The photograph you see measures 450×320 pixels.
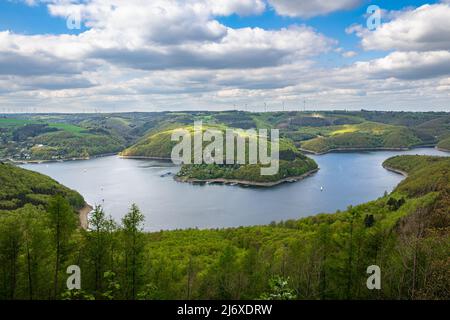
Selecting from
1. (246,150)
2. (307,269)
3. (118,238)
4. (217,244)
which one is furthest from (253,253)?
(246,150)

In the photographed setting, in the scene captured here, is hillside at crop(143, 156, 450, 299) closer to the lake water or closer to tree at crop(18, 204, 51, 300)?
tree at crop(18, 204, 51, 300)

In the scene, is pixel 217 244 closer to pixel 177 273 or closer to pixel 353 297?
pixel 177 273

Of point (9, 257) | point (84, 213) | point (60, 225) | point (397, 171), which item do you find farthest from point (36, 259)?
point (397, 171)

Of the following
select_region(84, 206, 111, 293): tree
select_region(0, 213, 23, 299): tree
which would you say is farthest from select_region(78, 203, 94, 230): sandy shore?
select_region(84, 206, 111, 293): tree

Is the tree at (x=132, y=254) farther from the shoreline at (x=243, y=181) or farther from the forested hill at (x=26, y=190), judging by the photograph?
the shoreline at (x=243, y=181)

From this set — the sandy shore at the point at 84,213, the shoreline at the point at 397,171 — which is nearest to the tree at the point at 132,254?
the sandy shore at the point at 84,213

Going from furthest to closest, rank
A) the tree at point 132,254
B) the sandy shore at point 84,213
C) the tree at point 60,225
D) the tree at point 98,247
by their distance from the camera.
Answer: the sandy shore at point 84,213 → the tree at point 98,247 → the tree at point 60,225 → the tree at point 132,254

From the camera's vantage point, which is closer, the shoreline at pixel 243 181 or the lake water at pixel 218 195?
the lake water at pixel 218 195

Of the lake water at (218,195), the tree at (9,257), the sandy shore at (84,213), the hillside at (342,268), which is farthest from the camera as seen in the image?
the lake water at (218,195)
